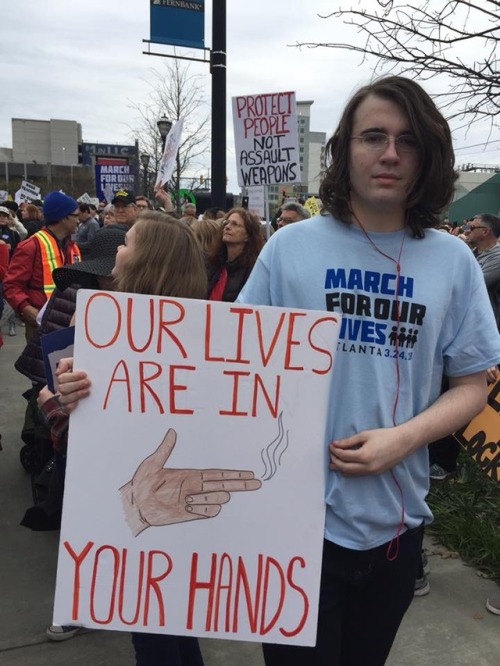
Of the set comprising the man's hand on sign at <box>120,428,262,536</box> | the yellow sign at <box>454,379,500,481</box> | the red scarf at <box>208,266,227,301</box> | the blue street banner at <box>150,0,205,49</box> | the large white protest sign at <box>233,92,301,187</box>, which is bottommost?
the yellow sign at <box>454,379,500,481</box>

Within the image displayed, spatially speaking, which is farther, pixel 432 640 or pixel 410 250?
pixel 432 640

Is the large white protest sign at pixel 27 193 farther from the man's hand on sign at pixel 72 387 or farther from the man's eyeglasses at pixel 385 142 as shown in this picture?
the man's eyeglasses at pixel 385 142

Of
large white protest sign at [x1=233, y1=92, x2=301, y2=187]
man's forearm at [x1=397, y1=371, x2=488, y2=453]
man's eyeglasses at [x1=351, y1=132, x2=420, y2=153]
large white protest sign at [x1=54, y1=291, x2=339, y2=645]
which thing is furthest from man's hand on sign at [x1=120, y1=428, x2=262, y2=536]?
large white protest sign at [x1=233, y1=92, x2=301, y2=187]

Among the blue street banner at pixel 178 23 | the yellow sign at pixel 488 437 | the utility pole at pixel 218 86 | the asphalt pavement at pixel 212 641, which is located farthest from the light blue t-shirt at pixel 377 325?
the blue street banner at pixel 178 23

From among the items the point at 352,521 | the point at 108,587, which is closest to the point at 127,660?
the point at 108,587

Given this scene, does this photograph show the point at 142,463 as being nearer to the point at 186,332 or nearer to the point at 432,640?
the point at 186,332

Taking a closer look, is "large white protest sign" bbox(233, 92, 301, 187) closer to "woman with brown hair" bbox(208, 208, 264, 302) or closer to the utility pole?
the utility pole

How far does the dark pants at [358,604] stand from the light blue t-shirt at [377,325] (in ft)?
0.20

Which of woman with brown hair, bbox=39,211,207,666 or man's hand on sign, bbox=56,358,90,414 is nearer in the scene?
Answer: man's hand on sign, bbox=56,358,90,414

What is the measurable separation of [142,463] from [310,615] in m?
0.51

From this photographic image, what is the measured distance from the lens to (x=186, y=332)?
1.29m

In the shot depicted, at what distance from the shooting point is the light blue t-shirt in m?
1.27

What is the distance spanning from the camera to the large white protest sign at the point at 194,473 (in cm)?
128

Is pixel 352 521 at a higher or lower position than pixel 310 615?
higher
